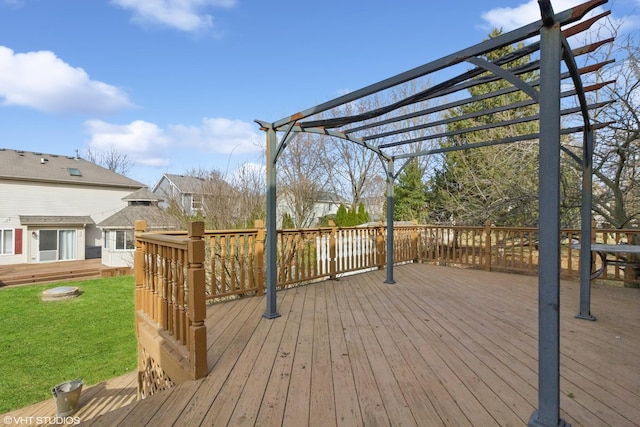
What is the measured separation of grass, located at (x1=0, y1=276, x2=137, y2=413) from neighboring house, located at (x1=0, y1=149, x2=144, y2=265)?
252 inches

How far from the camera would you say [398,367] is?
90.0 inches

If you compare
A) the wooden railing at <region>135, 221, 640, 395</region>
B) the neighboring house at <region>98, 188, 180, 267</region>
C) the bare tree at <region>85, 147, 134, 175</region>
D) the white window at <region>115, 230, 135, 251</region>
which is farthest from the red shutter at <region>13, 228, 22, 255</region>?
the wooden railing at <region>135, 221, 640, 395</region>

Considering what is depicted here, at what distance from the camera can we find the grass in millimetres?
5813

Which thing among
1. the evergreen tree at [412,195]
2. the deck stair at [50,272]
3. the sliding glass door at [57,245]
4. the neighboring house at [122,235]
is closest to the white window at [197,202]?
the neighboring house at [122,235]

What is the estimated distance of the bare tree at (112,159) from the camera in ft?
86.2

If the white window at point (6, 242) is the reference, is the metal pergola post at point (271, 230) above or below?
above

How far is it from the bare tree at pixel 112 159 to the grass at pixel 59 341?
58.1 feet

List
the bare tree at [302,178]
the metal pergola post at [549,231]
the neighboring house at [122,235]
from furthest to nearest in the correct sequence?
the neighboring house at [122,235]
the bare tree at [302,178]
the metal pergola post at [549,231]

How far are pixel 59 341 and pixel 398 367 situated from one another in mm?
8846

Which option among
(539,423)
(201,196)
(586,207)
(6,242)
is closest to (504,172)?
(586,207)

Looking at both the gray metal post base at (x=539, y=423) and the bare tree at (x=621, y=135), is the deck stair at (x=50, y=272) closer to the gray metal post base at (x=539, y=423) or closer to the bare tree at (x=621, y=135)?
the gray metal post base at (x=539, y=423)

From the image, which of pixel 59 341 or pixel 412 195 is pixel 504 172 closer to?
pixel 412 195

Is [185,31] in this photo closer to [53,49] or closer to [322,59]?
[322,59]

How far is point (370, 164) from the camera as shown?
58.2ft
